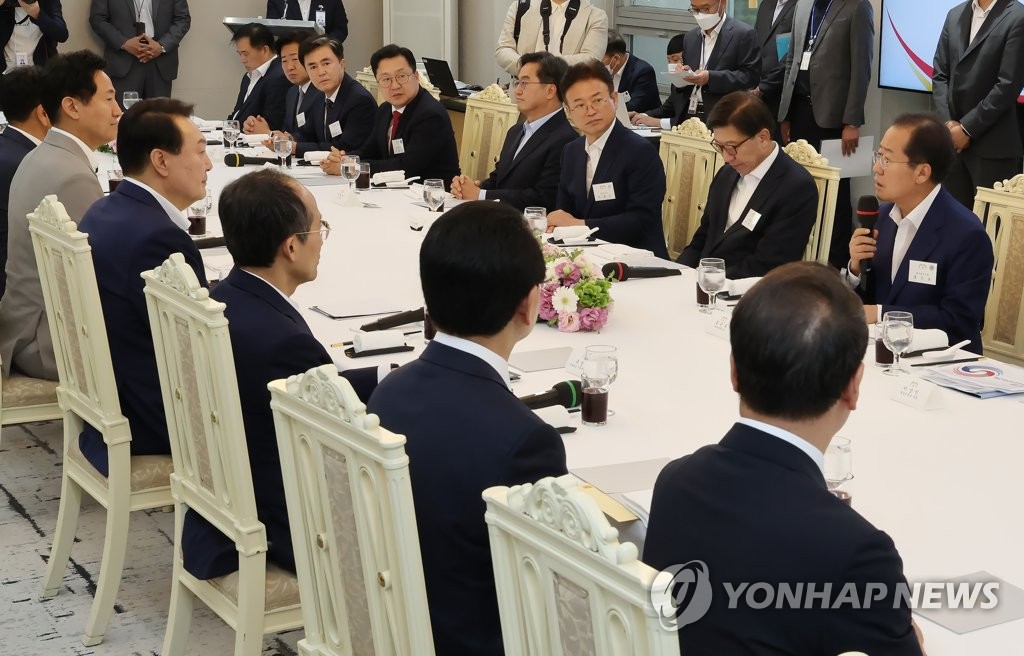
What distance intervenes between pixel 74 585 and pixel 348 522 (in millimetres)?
1967

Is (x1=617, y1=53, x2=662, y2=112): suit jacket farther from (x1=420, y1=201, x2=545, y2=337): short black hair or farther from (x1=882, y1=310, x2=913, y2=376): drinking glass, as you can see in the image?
(x1=420, y1=201, x2=545, y2=337): short black hair

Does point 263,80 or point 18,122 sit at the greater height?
point 18,122

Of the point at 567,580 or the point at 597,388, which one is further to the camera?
the point at 597,388

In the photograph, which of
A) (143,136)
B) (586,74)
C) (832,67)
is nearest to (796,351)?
(143,136)

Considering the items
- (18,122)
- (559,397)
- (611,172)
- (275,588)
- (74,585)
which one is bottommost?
(74,585)

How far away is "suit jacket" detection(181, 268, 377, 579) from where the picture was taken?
2488mm

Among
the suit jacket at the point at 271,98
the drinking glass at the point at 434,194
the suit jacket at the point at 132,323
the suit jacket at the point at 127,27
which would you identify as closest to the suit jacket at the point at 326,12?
the suit jacket at the point at 127,27

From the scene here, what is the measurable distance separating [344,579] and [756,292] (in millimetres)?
773

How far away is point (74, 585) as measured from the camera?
3402 millimetres

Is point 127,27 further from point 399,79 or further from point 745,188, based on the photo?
point 745,188

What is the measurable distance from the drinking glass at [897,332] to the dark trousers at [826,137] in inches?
182

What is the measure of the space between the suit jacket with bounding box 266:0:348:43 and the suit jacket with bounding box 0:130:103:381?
7010 mm

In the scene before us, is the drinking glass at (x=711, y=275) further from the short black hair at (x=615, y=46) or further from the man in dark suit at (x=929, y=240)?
the short black hair at (x=615, y=46)

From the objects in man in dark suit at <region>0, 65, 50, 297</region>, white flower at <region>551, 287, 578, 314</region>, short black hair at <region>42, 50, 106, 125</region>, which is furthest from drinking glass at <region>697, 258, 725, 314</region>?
man in dark suit at <region>0, 65, 50, 297</region>
